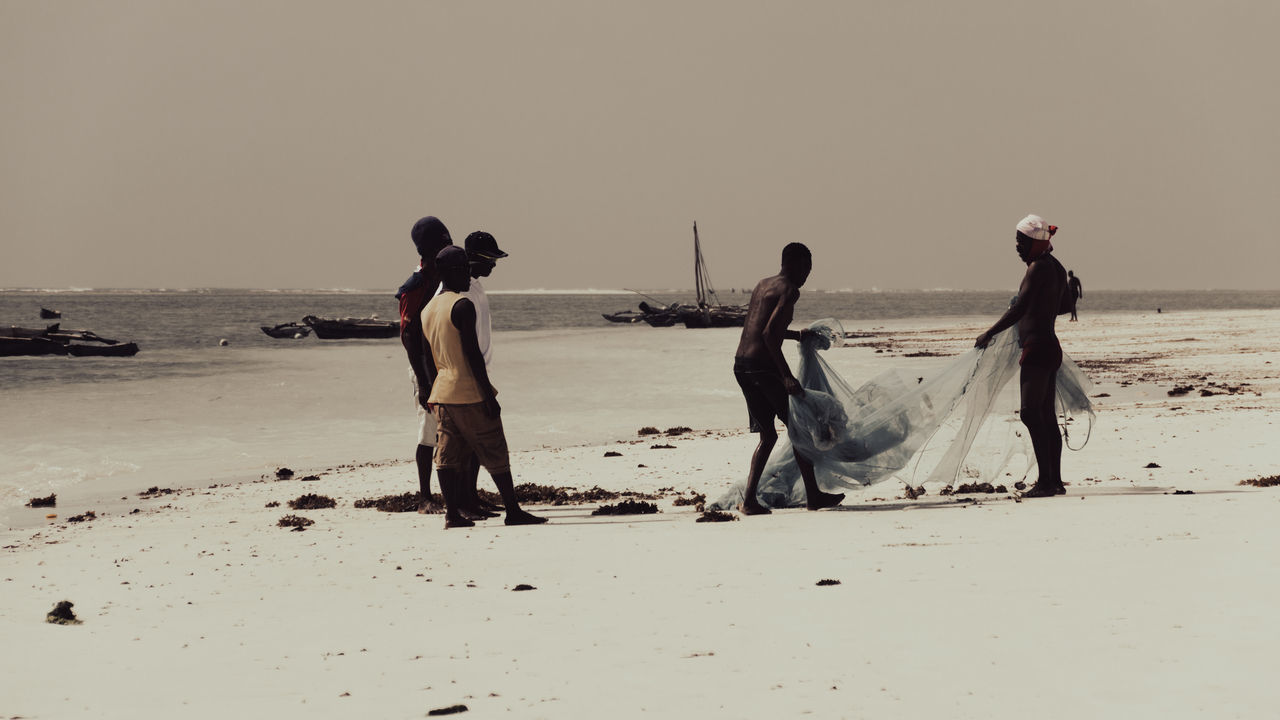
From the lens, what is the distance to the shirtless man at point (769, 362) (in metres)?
7.50

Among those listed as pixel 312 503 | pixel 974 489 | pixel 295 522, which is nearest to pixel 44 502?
pixel 312 503

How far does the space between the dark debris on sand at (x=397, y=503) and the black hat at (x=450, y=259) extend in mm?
2024

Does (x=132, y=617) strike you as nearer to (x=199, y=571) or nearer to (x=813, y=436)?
(x=199, y=571)

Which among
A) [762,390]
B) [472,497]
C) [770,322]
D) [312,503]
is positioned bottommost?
[312,503]

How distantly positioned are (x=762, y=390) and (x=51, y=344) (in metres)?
40.2

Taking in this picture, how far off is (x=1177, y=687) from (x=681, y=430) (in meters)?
10.9

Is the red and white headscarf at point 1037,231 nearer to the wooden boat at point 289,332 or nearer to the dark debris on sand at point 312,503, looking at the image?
the dark debris on sand at point 312,503

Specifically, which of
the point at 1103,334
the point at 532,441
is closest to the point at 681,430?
the point at 532,441

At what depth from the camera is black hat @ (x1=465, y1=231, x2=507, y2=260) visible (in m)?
7.90

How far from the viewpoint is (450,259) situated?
23.7ft

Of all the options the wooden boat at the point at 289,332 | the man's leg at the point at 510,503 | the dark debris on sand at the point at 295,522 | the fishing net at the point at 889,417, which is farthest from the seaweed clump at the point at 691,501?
the wooden boat at the point at 289,332

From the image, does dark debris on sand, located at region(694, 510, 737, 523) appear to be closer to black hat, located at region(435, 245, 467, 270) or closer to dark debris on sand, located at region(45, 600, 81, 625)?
black hat, located at region(435, 245, 467, 270)

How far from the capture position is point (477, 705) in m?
3.81

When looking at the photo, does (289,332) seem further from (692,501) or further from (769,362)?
(769,362)
